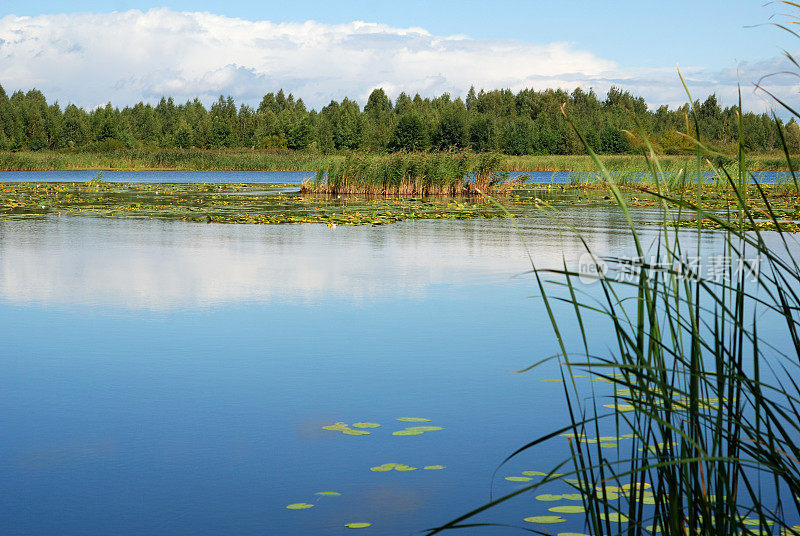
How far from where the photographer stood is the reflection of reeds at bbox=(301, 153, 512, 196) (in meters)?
25.4

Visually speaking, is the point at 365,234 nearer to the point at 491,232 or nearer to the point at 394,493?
the point at 491,232

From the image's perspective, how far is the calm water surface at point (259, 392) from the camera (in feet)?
10.8

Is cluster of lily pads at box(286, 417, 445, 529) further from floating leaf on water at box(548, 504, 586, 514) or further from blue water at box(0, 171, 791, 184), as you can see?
blue water at box(0, 171, 791, 184)

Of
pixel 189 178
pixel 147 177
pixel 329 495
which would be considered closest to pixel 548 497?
pixel 329 495

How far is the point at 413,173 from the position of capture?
25766 millimetres

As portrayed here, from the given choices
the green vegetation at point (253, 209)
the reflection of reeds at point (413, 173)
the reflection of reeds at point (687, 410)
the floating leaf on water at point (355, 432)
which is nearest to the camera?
the reflection of reeds at point (687, 410)

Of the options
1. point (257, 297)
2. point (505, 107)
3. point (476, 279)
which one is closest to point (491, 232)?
point (476, 279)

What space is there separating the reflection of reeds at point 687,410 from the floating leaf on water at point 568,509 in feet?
0.21

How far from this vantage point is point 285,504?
10.7ft

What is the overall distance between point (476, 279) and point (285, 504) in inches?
234

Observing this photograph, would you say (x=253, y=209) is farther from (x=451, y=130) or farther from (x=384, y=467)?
(x=451, y=130)

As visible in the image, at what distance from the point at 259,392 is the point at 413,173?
2133 centimetres

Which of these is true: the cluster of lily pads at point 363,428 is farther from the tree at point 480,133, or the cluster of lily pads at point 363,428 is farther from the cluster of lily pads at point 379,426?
the tree at point 480,133

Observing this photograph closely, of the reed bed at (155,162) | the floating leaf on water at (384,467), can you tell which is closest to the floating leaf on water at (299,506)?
the floating leaf on water at (384,467)
